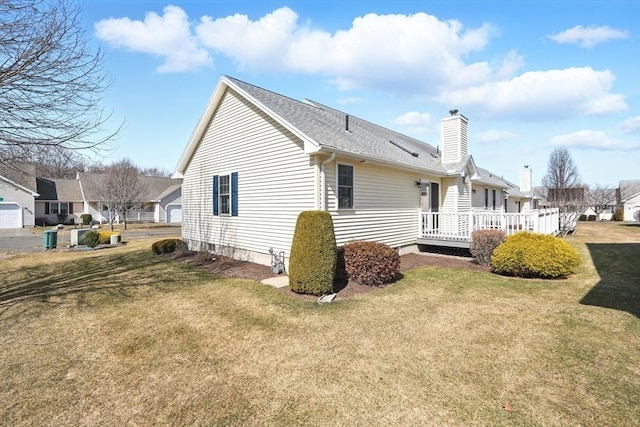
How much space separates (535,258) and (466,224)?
445cm

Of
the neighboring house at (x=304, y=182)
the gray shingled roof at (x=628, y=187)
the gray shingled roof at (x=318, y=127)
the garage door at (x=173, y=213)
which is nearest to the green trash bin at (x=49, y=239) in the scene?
the neighboring house at (x=304, y=182)

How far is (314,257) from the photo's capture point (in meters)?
7.25

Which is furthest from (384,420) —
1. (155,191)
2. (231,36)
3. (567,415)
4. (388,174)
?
(155,191)

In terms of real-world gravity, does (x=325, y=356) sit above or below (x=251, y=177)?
below

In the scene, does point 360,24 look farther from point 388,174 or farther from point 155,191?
point 155,191

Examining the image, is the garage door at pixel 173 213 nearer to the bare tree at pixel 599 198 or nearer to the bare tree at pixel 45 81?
the bare tree at pixel 45 81

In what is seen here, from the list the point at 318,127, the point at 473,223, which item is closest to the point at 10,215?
the point at 318,127

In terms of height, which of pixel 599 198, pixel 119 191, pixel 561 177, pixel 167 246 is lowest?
pixel 167 246

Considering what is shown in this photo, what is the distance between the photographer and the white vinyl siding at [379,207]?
9.36 meters

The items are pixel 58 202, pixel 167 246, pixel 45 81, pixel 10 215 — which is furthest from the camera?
pixel 58 202

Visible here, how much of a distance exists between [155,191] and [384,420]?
43.3 m

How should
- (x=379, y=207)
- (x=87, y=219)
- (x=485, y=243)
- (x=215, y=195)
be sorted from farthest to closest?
(x=87, y=219), (x=215, y=195), (x=379, y=207), (x=485, y=243)

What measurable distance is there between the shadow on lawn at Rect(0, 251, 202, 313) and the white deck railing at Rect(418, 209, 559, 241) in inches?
351

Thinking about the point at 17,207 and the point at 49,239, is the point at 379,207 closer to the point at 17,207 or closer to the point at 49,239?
the point at 49,239
